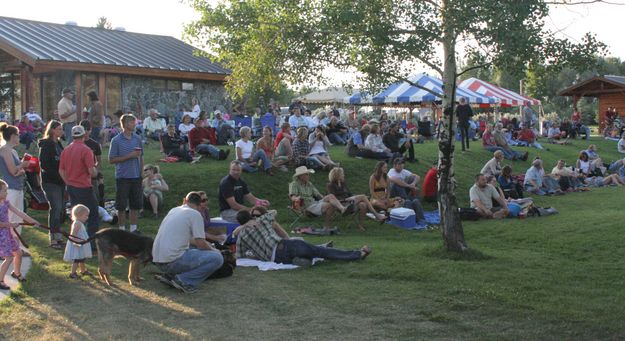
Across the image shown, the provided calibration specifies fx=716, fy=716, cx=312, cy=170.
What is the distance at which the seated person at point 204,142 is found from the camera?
1800cm

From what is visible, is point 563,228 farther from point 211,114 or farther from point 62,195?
point 211,114

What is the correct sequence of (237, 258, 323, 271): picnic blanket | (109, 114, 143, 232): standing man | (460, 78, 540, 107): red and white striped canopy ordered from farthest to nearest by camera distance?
(460, 78, 540, 107): red and white striped canopy < (109, 114, 143, 232): standing man < (237, 258, 323, 271): picnic blanket

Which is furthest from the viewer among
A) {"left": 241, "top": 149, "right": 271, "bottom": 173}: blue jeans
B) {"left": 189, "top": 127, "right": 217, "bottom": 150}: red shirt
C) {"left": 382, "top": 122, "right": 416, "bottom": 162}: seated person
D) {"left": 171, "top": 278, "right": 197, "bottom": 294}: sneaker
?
{"left": 382, "top": 122, "right": 416, "bottom": 162}: seated person

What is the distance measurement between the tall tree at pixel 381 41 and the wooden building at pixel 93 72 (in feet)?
42.4

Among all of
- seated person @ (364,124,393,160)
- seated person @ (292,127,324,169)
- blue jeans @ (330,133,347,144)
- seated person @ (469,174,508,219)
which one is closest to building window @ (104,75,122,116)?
blue jeans @ (330,133,347,144)

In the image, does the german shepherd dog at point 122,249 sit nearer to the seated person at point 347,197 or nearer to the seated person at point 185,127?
the seated person at point 347,197

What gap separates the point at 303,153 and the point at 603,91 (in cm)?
2991

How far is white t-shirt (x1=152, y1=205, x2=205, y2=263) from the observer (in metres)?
8.22

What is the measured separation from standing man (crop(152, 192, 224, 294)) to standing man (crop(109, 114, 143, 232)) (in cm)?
263

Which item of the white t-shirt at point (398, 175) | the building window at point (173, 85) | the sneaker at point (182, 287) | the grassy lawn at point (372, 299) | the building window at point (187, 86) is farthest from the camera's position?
the building window at point (187, 86)

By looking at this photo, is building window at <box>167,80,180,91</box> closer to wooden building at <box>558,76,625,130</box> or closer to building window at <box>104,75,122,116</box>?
building window at <box>104,75,122,116</box>

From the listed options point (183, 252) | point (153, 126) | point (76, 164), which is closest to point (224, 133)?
point (153, 126)

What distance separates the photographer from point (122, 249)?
8.46m

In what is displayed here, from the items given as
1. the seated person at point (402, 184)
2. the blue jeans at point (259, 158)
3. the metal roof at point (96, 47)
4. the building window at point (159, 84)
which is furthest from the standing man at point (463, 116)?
the building window at point (159, 84)
